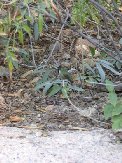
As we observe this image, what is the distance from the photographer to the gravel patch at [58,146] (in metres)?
2.99

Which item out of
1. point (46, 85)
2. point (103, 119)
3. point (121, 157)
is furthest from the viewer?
point (46, 85)

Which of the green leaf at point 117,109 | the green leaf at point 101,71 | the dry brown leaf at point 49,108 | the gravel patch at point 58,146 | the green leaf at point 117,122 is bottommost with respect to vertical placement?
the dry brown leaf at point 49,108

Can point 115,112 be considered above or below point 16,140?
above

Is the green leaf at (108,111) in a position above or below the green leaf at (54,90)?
above

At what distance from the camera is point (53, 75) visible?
3.94 m

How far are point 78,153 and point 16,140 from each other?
0.40m

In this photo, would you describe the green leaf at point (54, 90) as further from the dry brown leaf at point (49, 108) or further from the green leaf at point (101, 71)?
the green leaf at point (101, 71)

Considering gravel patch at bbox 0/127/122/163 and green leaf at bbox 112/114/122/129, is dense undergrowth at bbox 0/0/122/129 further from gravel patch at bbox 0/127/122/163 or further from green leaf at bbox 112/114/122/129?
gravel patch at bbox 0/127/122/163

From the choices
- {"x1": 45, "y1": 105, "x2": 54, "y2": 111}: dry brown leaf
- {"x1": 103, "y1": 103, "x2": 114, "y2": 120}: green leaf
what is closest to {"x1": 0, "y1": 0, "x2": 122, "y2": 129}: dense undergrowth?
{"x1": 103, "y1": 103, "x2": 114, "y2": 120}: green leaf

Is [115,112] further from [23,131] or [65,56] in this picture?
[65,56]

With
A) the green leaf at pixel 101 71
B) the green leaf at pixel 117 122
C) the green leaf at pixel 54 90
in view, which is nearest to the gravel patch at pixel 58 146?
the green leaf at pixel 117 122

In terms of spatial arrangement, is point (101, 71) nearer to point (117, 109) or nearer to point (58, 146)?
point (117, 109)

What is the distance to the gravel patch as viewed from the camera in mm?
2986

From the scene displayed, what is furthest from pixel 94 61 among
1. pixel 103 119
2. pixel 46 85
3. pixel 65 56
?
pixel 103 119
